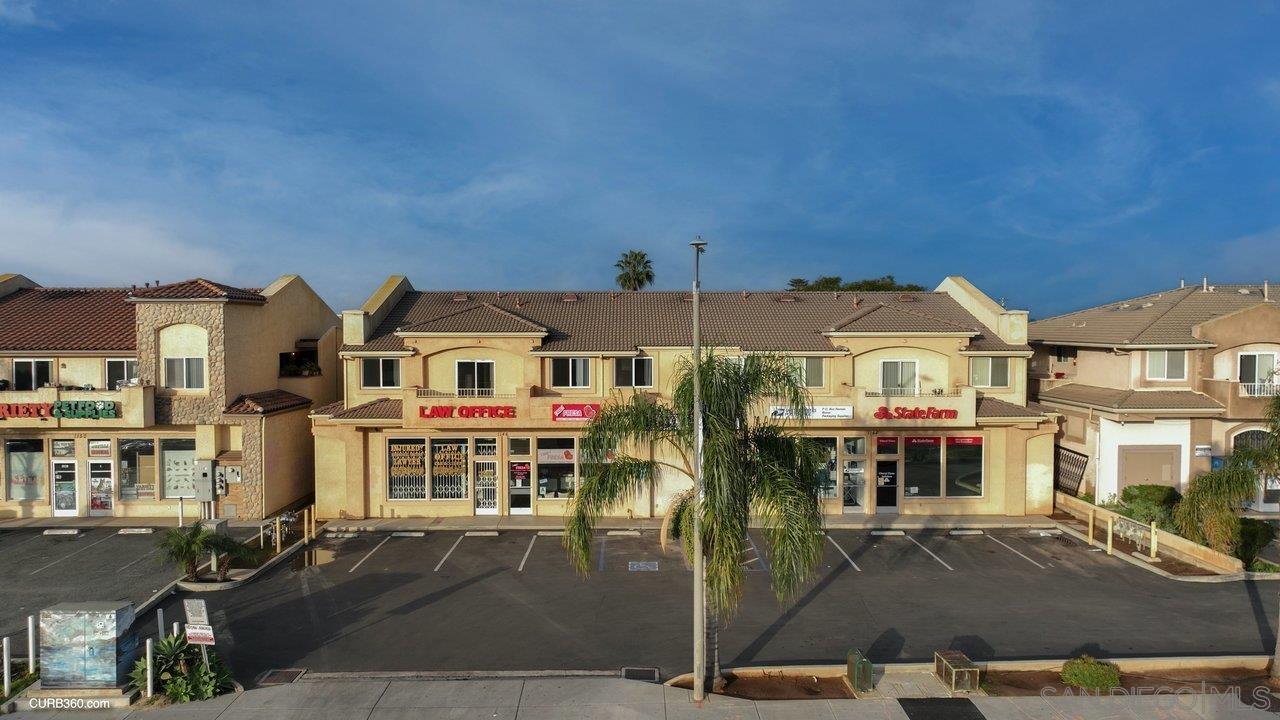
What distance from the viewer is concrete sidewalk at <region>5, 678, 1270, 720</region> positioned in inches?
495

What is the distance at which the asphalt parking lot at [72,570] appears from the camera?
19.0 metres

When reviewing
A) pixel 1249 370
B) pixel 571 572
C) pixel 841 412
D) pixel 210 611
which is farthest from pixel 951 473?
pixel 210 611

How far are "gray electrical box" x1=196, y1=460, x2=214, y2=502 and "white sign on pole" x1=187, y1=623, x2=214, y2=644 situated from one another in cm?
1552

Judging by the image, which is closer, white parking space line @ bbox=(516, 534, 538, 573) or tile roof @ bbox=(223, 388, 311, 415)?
white parking space line @ bbox=(516, 534, 538, 573)

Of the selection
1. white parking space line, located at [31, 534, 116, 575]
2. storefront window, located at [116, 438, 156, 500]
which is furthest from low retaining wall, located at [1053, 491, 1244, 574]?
storefront window, located at [116, 438, 156, 500]

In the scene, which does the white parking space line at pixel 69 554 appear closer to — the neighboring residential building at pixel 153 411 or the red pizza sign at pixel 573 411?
the neighboring residential building at pixel 153 411

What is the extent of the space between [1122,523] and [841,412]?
1031 centimetres

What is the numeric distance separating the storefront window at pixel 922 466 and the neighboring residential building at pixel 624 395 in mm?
56

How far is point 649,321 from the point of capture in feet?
101

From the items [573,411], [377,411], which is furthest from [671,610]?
[377,411]

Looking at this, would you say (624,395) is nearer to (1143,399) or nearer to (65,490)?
(1143,399)

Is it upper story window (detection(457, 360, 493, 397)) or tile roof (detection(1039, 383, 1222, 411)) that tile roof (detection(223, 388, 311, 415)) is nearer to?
Result: upper story window (detection(457, 360, 493, 397))

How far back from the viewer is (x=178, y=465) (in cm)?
2833

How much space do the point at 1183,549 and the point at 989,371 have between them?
918 cm
